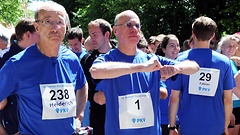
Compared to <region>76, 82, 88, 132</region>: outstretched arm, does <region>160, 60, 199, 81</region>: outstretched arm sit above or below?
above

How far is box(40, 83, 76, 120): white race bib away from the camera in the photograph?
3.08 metres

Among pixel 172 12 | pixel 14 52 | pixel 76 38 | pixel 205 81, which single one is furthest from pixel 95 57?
pixel 172 12

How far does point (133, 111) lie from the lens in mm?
3131

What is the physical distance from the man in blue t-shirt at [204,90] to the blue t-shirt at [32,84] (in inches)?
54.3

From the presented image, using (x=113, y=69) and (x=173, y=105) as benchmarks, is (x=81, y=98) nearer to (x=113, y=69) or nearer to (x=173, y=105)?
(x=113, y=69)

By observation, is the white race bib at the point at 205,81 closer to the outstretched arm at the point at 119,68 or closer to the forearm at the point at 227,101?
the forearm at the point at 227,101

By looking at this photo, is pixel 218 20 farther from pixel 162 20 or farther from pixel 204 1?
pixel 162 20

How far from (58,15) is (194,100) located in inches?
68.0

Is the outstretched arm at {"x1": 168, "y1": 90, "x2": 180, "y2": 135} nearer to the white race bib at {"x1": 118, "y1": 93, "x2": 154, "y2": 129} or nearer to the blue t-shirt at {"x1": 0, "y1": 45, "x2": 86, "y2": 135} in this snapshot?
the white race bib at {"x1": 118, "y1": 93, "x2": 154, "y2": 129}

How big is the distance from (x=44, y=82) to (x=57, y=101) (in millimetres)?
196

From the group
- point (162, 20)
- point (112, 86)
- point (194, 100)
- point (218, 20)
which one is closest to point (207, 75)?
point (194, 100)

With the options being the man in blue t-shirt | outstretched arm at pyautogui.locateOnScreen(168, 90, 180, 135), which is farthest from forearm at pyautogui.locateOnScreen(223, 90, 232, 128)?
outstretched arm at pyautogui.locateOnScreen(168, 90, 180, 135)

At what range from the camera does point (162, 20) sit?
17.3 meters

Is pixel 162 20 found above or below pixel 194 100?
above
